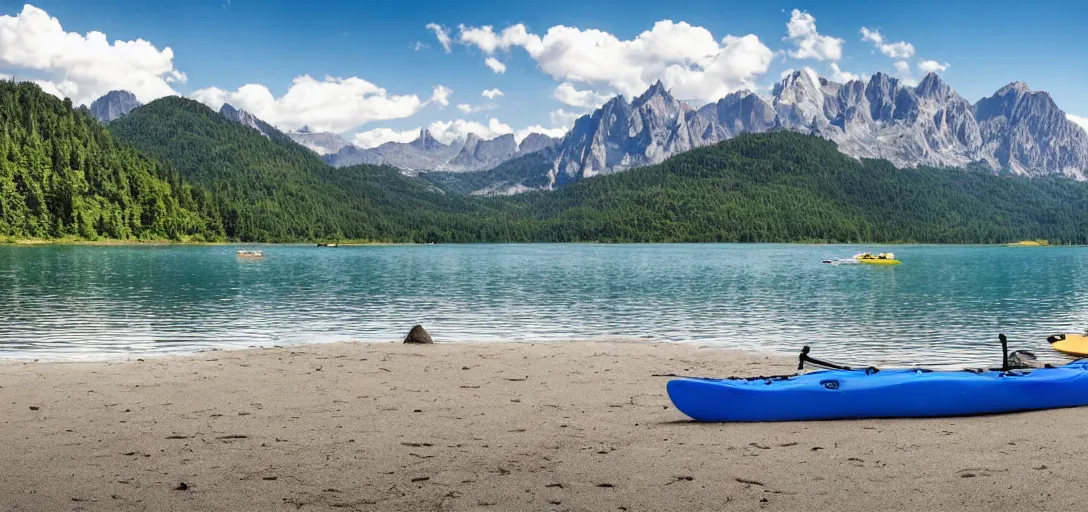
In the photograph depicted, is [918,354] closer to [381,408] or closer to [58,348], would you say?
[381,408]

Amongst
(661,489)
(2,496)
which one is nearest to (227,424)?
(2,496)

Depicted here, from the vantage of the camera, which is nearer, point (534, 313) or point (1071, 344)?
point (1071, 344)

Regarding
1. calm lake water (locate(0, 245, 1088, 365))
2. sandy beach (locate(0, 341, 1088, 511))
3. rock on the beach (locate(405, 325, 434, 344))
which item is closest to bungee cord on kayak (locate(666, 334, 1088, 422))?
sandy beach (locate(0, 341, 1088, 511))

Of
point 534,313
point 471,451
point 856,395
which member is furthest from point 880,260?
point 471,451

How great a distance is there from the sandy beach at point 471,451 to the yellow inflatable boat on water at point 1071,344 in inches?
514

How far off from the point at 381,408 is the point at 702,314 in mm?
29548

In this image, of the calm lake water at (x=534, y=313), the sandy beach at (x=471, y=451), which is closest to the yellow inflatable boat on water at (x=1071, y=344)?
the calm lake water at (x=534, y=313)

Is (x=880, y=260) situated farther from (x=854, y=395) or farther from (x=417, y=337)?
(x=854, y=395)

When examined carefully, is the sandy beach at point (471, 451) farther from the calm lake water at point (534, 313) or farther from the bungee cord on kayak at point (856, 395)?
the calm lake water at point (534, 313)

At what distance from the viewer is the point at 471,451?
488 inches

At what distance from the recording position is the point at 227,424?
1438 cm

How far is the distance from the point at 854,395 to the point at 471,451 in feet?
24.3

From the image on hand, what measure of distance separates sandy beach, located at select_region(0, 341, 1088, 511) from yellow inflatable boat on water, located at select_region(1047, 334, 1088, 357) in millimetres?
13044

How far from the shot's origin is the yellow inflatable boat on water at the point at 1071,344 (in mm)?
26484
